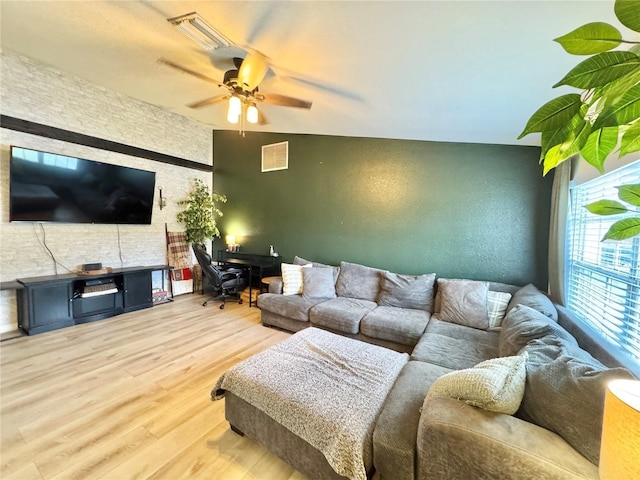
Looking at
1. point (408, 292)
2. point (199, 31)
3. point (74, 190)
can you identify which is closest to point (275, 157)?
point (199, 31)

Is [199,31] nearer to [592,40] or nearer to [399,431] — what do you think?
[592,40]

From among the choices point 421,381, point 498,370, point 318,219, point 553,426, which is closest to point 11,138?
point 318,219

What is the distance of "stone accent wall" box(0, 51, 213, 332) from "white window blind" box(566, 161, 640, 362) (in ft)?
18.7

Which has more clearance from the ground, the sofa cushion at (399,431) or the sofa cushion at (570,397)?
the sofa cushion at (570,397)

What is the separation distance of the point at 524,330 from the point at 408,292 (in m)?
1.55

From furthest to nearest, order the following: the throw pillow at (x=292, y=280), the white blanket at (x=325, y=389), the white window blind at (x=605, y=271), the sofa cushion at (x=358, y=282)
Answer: the throw pillow at (x=292, y=280), the sofa cushion at (x=358, y=282), the white window blind at (x=605, y=271), the white blanket at (x=325, y=389)

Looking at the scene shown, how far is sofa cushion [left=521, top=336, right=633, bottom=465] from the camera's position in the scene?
3.14 feet

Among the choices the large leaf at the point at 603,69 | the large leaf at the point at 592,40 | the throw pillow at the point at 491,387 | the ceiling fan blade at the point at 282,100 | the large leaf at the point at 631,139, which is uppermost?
the ceiling fan blade at the point at 282,100

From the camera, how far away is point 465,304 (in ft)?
9.23

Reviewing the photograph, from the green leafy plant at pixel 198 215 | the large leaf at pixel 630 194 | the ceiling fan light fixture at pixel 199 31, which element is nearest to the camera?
the large leaf at pixel 630 194

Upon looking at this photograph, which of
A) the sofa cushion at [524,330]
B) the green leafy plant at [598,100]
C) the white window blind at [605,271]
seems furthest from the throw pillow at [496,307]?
the green leafy plant at [598,100]

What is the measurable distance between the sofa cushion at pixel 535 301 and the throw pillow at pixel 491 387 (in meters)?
1.22

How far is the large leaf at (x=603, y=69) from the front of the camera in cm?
49

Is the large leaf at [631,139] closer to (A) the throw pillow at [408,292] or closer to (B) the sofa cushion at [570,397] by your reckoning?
(B) the sofa cushion at [570,397]
